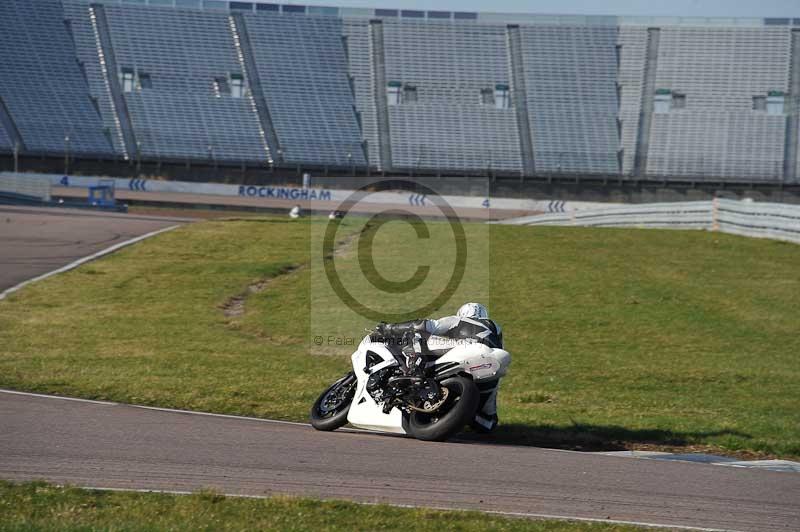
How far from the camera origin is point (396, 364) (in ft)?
31.3

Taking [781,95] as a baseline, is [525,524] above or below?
below

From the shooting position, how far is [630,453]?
31.2ft

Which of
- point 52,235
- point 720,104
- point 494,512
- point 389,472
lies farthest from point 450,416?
point 720,104

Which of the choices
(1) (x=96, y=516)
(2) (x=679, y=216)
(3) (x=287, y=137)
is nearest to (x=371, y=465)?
(1) (x=96, y=516)

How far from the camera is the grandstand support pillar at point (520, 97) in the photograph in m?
58.4

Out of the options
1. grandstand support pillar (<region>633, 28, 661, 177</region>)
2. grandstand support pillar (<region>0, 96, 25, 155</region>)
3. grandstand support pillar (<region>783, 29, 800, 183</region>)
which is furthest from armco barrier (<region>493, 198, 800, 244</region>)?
grandstand support pillar (<region>0, 96, 25, 155</region>)

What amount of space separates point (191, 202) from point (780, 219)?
3342 cm

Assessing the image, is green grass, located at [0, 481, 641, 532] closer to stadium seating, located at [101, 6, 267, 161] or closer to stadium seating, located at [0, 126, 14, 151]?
stadium seating, located at [101, 6, 267, 161]

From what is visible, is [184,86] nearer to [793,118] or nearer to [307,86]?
[307,86]

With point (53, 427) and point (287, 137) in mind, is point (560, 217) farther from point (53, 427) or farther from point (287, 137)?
point (53, 427)

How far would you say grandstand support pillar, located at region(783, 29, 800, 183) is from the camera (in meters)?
56.2

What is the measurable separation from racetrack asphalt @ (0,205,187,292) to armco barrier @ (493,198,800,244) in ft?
52.3

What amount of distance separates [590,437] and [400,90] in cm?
5349

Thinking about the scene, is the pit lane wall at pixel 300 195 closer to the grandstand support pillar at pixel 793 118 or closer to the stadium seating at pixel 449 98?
the stadium seating at pixel 449 98
